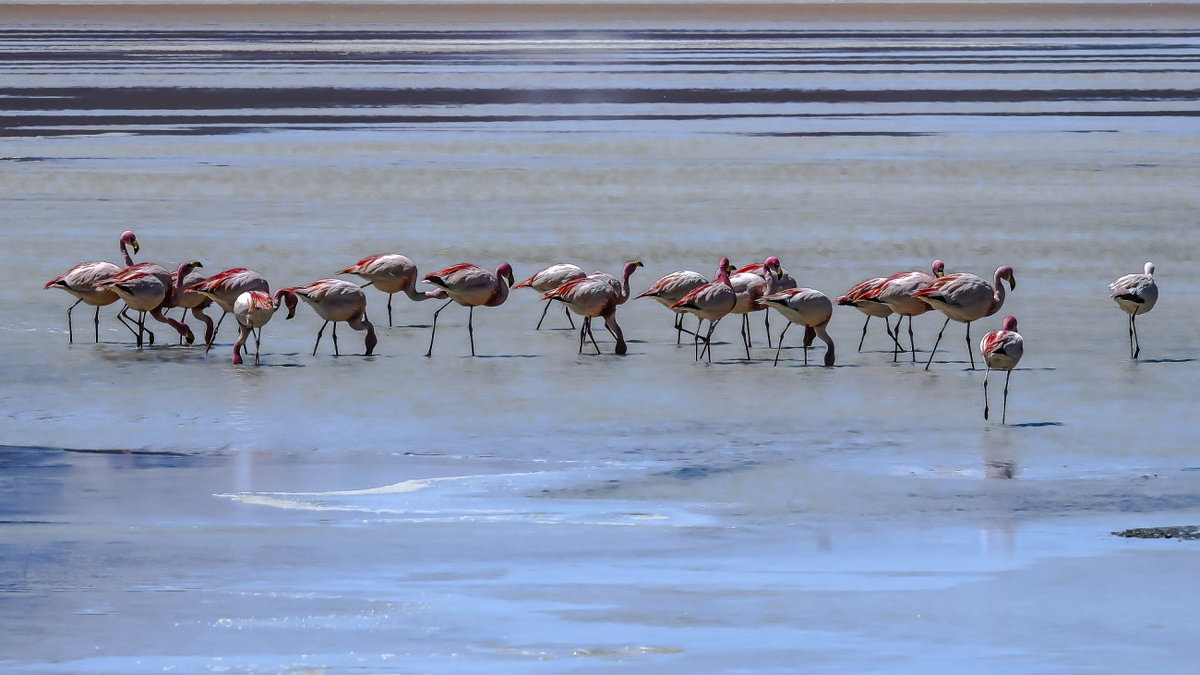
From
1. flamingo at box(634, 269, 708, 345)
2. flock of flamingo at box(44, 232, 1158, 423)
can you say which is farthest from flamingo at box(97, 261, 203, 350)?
flamingo at box(634, 269, 708, 345)

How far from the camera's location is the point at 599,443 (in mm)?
10672

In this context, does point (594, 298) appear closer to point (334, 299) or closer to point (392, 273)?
point (334, 299)

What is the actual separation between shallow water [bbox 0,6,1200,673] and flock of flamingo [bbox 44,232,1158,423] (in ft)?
0.92

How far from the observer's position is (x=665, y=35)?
10244 cm

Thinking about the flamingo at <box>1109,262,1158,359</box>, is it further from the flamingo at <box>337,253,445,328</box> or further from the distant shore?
the distant shore

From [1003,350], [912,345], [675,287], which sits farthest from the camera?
[675,287]

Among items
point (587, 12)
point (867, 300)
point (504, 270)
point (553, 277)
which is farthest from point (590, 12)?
point (867, 300)

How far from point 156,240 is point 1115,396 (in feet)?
34.3

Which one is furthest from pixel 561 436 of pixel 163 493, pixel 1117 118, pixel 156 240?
pixel 1117 118

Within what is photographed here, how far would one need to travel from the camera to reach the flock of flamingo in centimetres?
1293

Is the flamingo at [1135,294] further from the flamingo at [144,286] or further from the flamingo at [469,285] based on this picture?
the flamingo at [144,286]

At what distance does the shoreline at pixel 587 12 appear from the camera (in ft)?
431

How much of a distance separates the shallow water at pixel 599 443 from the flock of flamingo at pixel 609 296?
11.1 inches

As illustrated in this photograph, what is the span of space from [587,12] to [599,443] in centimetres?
14418
